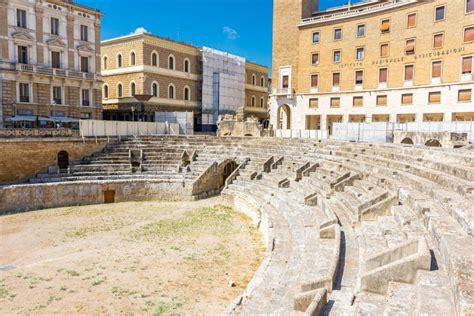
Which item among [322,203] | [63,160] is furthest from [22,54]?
[322,203]

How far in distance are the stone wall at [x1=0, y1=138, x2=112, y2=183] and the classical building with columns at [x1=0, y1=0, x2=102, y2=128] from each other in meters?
5.15

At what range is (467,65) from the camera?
Answer: 28484mm

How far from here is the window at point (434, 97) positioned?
3003 cm

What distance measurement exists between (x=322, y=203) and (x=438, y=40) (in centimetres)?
2501

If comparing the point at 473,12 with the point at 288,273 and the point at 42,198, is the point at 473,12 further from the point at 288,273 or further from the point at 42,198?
the point at 42,198

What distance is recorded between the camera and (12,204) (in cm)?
1933

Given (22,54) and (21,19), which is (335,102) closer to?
(22,54)

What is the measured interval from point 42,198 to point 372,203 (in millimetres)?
17921

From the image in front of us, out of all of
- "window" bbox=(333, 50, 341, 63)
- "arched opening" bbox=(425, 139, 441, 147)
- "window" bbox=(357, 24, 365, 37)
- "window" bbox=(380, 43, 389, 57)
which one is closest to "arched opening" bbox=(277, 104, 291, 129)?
"window" bbox=(333, 50, 341, 63)

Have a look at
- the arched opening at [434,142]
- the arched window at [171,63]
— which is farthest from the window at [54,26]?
the arched opening at [434,142]

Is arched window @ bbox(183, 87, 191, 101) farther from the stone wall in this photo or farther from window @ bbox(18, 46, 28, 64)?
the stone wall

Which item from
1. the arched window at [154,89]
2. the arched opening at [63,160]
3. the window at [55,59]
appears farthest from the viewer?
the arched window at [154,89]

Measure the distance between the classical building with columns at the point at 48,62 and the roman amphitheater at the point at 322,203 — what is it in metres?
8.04

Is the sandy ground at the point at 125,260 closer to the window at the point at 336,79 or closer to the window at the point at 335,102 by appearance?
the window at the point at 335,102
